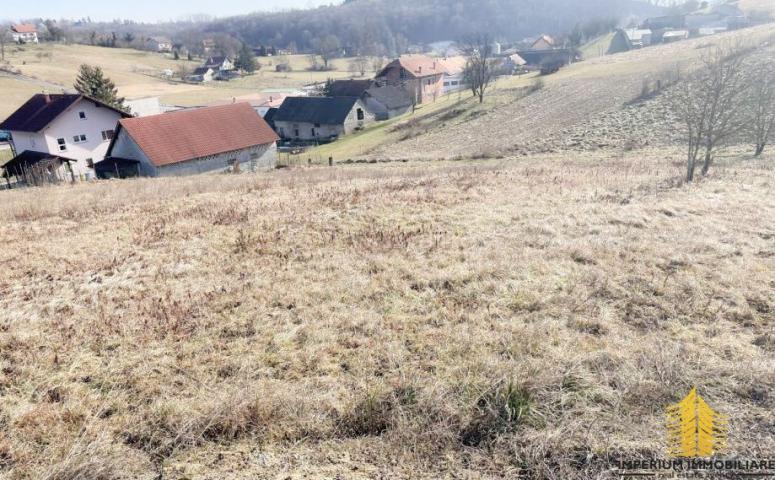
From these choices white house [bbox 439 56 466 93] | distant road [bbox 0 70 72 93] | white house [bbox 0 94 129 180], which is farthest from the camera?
white house [bbox 439 56 466 93]

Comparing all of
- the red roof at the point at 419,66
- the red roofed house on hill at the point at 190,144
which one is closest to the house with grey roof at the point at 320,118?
the red roof at the point at 419,66

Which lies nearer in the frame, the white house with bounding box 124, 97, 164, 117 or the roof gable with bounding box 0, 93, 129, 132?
the roof gable with bounding box 0, 93, 129, 132

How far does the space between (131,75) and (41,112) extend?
3172 inches

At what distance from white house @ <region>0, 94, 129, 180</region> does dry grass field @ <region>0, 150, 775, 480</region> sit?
30.5 metres

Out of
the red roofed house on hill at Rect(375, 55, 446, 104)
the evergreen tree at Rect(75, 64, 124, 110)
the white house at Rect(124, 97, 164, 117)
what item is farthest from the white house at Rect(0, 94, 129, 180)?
the red roofed house on hill at Rect(375, 55, 446, 104)

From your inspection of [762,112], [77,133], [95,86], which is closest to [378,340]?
[762,112]

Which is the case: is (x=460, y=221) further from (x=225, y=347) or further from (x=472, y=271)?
(x=225, y=347)

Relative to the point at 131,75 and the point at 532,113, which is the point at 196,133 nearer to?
the point at 532,113

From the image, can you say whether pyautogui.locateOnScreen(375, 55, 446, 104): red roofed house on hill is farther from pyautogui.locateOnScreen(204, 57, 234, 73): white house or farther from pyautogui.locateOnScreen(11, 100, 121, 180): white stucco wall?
pyautogui.locateOnScreen(204, 57, 234, 73): white house

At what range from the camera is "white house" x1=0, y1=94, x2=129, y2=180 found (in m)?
36.4

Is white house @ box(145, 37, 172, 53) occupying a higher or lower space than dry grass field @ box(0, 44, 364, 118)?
higher

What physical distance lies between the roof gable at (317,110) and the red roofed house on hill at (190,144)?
65.7 ft

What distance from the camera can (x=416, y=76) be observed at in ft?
246

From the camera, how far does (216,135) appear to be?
3569cm
